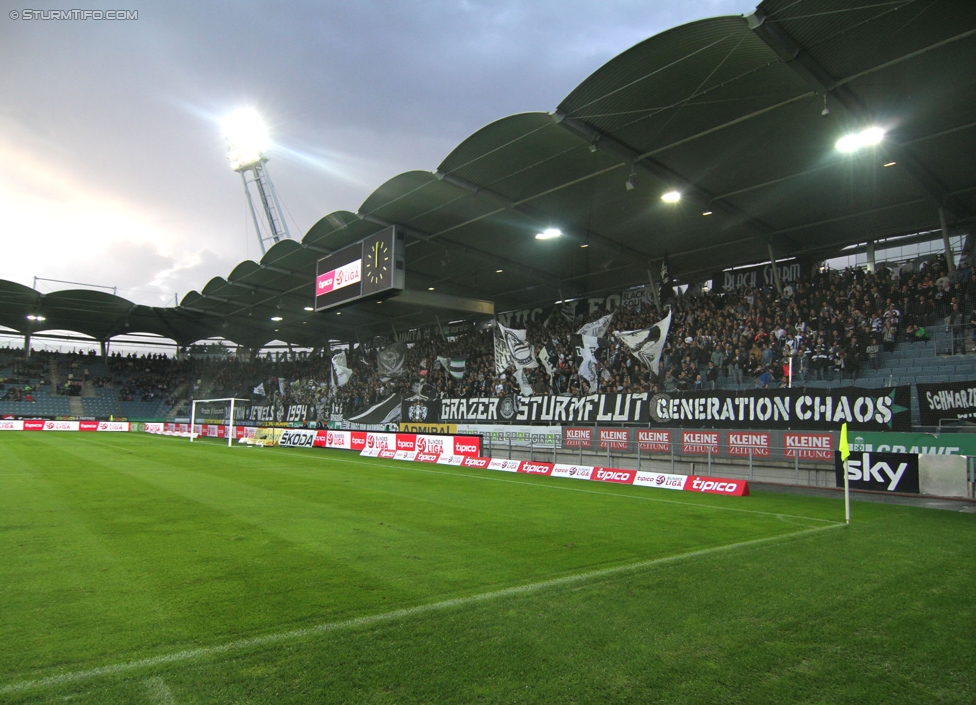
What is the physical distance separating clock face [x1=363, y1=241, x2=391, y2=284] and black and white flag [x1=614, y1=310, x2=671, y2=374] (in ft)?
34.2

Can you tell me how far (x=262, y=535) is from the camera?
8562 mm

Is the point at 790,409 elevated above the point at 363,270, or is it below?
below

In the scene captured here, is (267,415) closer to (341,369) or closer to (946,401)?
(341,369)

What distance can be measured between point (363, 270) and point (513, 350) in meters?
7.86

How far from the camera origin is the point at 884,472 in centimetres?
1430

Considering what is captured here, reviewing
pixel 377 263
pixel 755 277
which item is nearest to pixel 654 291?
pixel 755 277

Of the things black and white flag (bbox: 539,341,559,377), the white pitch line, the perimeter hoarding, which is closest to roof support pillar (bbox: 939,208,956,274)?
the perimeter hoarding

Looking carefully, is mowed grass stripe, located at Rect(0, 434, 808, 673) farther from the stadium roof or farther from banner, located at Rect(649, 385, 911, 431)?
the stadium roof

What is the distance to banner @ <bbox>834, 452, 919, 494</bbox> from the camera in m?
13.9

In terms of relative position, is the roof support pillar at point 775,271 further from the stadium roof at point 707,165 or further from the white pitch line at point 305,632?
the white pitch line at point 305,632

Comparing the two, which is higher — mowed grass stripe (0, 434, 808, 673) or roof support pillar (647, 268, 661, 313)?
roof support pillar (647, 268, 661, 313)

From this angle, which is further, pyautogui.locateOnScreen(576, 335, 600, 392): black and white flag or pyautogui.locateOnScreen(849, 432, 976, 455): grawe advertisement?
pyautogui.locateOnScreen(576, 335, 600, 392): black and white flag

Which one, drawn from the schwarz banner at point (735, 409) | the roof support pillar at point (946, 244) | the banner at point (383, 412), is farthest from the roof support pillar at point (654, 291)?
the banner at point (383, 412)

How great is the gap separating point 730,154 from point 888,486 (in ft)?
33.8
